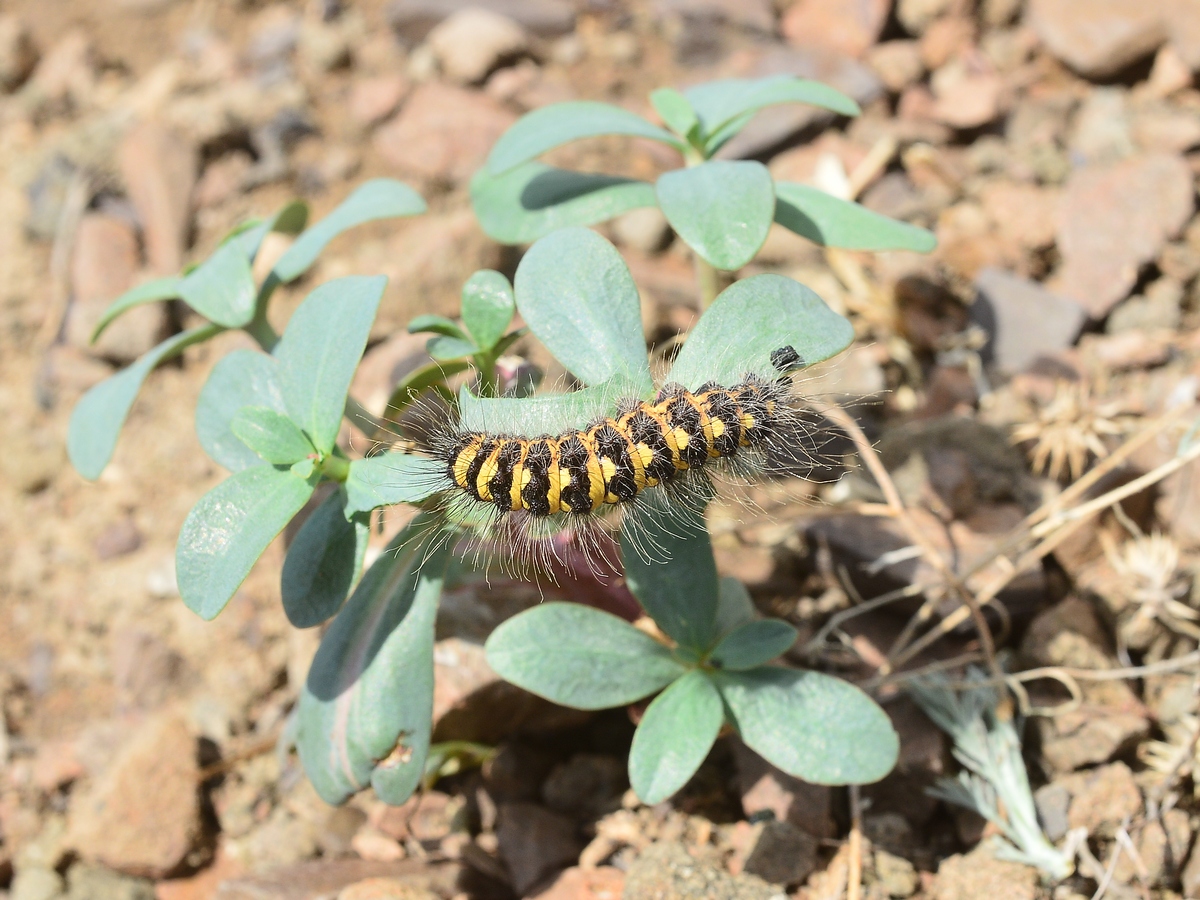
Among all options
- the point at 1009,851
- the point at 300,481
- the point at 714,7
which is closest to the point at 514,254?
the point at 714,7

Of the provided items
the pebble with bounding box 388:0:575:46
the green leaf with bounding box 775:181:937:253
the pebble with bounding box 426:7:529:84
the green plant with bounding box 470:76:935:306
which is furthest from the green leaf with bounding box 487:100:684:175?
the pebble with bounding box 388:0:575:46

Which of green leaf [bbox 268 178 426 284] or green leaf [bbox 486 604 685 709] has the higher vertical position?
green leaf [bbox 268 178 426 284]

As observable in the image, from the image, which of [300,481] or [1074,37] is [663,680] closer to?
[300,481]

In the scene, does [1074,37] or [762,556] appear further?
[1074,37]

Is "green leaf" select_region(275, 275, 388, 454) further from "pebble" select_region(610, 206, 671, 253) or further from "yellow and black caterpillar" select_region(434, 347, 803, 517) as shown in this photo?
"pebble" select_region(610, 206, 671, 253)

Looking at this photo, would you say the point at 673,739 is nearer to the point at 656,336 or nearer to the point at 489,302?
the point at 489,302

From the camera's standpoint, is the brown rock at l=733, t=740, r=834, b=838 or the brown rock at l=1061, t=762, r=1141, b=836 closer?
the brown rock at l=1061, t=762, r=1141, b=836

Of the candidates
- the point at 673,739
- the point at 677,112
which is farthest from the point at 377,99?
the point at 673,739
